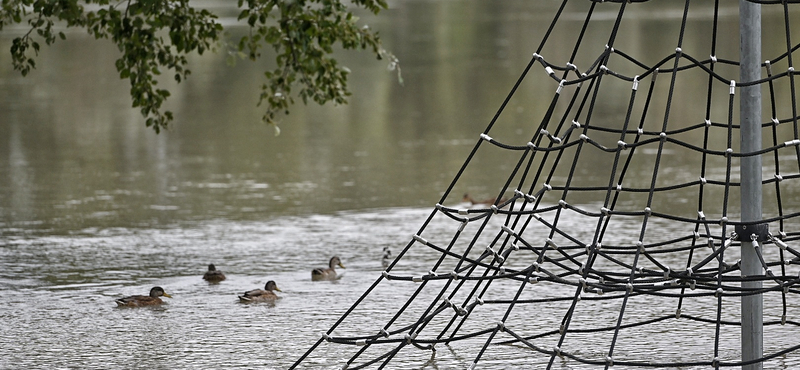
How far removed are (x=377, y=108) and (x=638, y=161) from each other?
7.19 meters

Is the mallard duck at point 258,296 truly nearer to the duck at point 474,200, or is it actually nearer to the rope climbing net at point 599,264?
the rope climbing net at point 599,264

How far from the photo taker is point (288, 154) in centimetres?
1583

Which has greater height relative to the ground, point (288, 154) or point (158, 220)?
point (288, 154)

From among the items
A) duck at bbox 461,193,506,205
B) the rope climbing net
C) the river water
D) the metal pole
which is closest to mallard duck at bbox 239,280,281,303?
the river water

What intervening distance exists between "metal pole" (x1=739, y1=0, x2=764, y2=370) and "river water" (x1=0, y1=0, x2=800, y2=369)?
3.42 ft

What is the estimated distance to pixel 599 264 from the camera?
9367mm

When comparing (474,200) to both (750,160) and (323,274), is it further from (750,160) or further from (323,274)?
(750,160)

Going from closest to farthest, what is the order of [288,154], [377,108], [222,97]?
[288,154] → [377,108] → [222,97]

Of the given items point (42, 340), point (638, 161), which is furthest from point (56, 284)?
point (638, 161)

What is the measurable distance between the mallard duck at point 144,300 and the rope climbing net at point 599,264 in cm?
153

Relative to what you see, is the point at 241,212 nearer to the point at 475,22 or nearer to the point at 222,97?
the point at 222,97

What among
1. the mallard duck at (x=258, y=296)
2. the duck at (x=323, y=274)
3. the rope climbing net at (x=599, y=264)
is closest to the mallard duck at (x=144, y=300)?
the mallard duck at (x=258, y=296)

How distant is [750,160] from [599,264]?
3.72 m

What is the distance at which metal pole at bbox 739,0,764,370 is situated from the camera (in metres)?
5.70
